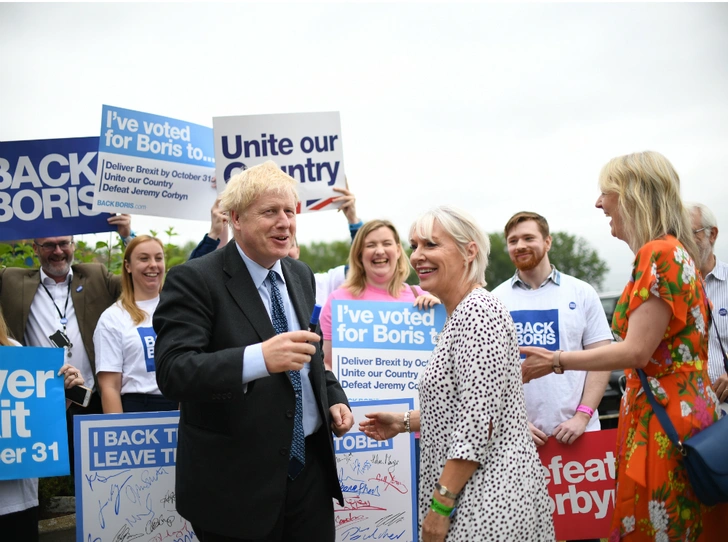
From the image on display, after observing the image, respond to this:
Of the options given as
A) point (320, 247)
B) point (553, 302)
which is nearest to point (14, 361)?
point (553, 302)

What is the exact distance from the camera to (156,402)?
4504 millimetres

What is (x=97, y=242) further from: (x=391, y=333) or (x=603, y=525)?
(x=603, y=525)

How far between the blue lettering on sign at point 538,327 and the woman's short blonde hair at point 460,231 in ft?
5.47

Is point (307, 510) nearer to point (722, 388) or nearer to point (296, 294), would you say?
point (296, 294)

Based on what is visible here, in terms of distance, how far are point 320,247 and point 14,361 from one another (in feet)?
301

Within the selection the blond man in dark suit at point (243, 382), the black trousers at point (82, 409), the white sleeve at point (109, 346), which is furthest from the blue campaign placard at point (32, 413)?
the blond man in dark suit at point (243, 382)

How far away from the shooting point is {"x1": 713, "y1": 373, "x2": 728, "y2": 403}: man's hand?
4301mm

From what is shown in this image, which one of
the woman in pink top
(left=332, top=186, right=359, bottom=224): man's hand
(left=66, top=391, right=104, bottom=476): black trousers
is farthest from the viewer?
(left=332, top=186, right=359, bottom=224): man's hand

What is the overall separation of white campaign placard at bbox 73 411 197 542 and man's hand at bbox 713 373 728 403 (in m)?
3.50

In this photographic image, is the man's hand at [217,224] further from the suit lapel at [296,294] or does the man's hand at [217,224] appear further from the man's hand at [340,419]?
the man's hand at [340,419]

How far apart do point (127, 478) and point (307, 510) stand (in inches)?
65.8

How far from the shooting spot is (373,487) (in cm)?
446
